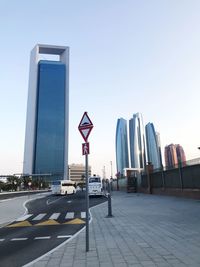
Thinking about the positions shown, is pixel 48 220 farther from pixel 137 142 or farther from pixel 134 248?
pixel 137 142

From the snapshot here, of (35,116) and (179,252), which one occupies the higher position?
(35,116)

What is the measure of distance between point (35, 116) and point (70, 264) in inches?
6405

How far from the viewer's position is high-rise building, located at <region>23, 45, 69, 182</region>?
6501 inches

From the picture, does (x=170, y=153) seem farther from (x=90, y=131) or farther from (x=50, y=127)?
(x=90, y=131)

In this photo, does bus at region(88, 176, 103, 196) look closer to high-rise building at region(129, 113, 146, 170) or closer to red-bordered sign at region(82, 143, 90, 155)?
red-bordered sign at region(82, 143, 90, 155)

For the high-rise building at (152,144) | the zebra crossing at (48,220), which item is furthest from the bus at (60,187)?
the high-rise building at (152,144)

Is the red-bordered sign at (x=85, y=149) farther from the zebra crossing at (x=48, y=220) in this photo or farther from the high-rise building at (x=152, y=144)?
the high-rise building at (x=152, y=144)

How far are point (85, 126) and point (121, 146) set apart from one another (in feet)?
486

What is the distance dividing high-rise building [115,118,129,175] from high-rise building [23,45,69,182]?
32186 millimetres

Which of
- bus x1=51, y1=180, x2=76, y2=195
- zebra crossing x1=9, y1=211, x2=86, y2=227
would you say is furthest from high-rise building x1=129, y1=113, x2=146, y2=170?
zebra crossing x1=9, y1=211, x2=86, y2=227

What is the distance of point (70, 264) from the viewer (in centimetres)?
687

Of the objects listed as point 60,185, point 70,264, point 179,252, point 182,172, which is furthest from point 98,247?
point 60,185

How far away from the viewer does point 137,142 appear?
156 meters

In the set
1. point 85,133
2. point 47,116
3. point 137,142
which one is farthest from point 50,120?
point 85,133
